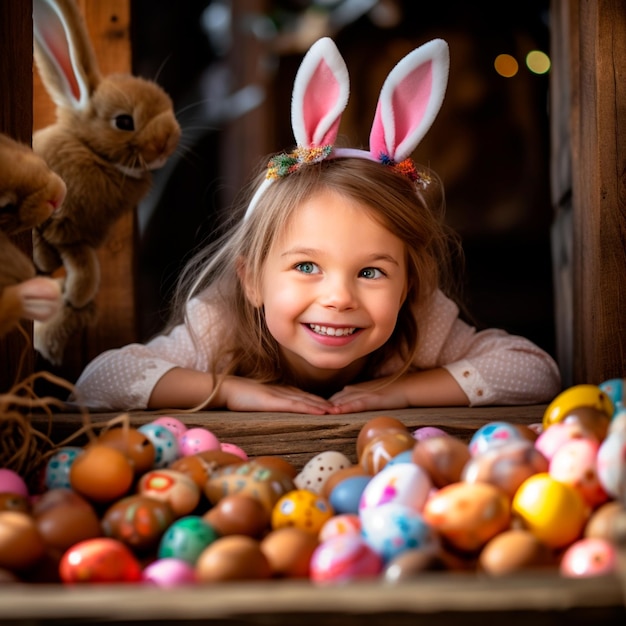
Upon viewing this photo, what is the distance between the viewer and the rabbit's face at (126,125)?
6.50ft

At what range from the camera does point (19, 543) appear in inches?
38.2

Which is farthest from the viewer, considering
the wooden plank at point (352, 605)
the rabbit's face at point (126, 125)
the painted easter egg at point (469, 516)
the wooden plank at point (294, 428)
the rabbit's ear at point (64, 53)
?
the rabbit's face at point (126, 125)

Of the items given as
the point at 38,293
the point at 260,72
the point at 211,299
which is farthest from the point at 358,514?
the point at 260,72

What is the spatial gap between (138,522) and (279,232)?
772 mm

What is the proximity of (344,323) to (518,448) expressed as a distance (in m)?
0.59

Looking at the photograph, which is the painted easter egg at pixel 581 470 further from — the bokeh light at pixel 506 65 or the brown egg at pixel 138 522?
the bokeh light at pixel 506 65

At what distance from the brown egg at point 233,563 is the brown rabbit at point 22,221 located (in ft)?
1.38

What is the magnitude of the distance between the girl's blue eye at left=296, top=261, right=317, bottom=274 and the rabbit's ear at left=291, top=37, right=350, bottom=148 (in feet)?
0.85

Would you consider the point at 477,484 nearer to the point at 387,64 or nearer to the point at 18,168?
the point at 18,168

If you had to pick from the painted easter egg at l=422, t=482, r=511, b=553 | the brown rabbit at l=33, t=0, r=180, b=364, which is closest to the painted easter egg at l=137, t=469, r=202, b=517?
the painted easter egg at l=422, t=482, r=511, b=553

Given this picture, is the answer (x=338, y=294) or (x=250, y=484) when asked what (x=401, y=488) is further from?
(x=338, y=294)

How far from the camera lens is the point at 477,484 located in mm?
1037

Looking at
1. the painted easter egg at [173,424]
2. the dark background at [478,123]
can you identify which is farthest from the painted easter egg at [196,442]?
the dark background at [478,123]

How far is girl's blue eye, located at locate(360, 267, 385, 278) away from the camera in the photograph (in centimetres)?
169
